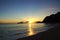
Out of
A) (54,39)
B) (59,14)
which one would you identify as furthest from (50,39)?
(59,14)

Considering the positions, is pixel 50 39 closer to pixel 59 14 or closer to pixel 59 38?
pixel 59 38

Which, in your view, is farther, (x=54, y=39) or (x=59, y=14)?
(x=59, y=14)

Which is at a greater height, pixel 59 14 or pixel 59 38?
pixel 59 14

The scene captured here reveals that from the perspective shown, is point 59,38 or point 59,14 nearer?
point 59,38

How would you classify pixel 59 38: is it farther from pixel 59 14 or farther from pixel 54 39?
pixel 59 14

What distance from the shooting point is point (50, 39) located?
11.9 metres

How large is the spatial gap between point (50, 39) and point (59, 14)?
105 meters

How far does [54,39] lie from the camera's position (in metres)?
11.5

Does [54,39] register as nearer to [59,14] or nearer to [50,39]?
[50,39]

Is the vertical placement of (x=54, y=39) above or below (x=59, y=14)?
below

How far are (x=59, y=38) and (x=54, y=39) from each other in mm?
467

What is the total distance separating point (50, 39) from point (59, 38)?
939mm

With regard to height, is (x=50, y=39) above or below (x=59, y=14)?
below

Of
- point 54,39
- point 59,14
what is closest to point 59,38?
point 54,39
